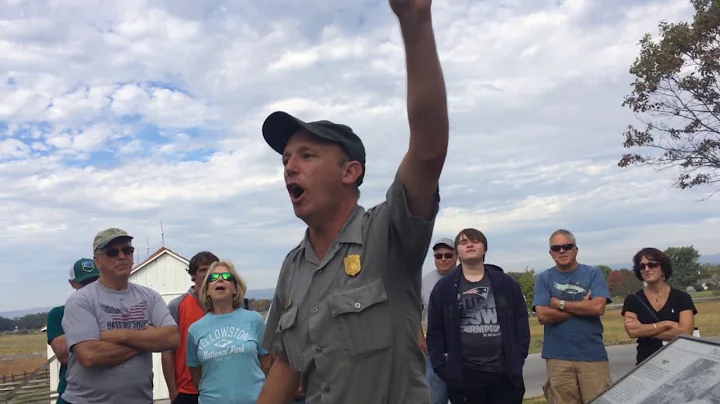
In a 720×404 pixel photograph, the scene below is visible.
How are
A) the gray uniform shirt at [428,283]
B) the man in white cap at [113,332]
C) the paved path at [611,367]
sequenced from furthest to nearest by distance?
the paved path at [611,367], the gray uniform shirt at [428,283], the man in white cap at [113,332]

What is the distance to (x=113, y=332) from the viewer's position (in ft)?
14.8

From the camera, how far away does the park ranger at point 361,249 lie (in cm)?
169

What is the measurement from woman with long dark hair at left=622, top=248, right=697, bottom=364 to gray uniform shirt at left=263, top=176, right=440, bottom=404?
4546 millimetres

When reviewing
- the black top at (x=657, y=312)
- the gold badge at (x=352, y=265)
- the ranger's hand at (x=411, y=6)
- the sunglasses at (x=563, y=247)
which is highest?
the ranger's hand at (x=411, y=6)

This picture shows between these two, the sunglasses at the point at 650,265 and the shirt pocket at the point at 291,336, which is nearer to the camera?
the shirt pocket at the point at 291,336

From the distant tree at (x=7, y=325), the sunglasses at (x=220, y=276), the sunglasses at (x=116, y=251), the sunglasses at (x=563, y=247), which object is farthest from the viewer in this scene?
the distant tree at (x=7, y=325)

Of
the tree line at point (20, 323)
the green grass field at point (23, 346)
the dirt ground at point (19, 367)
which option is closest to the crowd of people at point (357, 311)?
the dirt ground at point (19, 367)

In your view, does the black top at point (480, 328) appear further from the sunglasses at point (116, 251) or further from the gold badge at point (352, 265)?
the gold badge at point (352, 265)

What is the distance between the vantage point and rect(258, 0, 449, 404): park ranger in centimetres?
169

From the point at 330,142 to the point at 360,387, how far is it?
84 centimetres

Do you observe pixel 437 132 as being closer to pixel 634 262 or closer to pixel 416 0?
pixel 416 0

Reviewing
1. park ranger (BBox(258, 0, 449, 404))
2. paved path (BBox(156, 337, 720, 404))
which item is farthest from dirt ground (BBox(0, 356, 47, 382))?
park ranger (BBox(258, 0, 449, 404))

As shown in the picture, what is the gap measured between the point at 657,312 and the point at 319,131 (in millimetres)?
4907

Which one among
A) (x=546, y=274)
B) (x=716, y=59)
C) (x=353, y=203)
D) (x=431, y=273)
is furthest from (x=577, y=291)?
(x=716, y=59)
